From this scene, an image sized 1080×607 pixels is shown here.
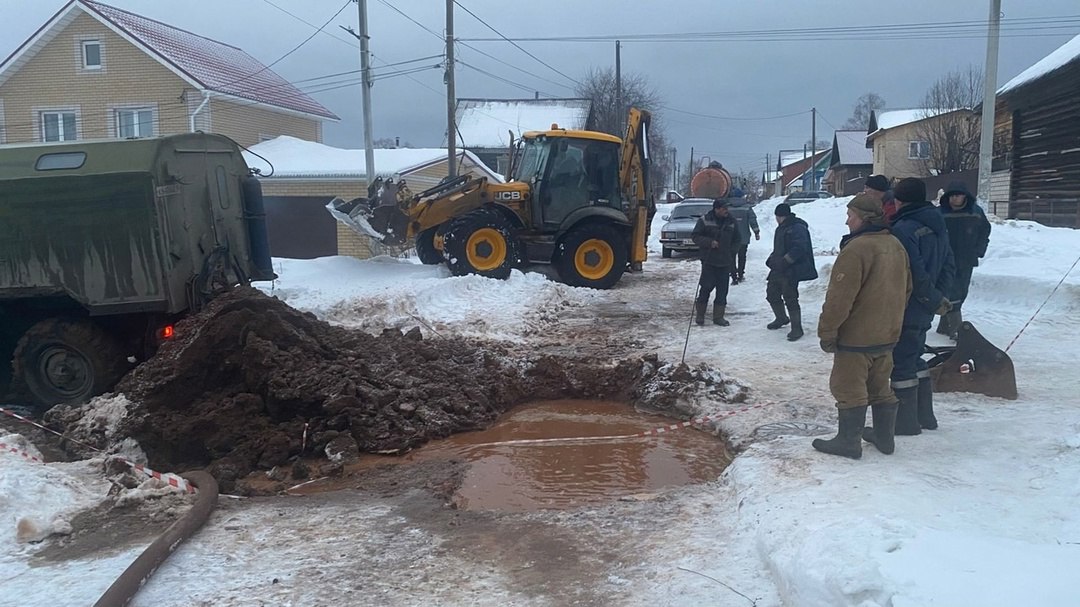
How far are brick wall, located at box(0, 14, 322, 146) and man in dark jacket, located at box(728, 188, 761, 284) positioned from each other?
1816 cm

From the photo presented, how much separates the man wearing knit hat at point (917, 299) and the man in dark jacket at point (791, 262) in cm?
378

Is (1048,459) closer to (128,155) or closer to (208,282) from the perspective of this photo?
(208,282)

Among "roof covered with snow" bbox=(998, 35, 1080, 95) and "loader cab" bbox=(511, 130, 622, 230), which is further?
"roof covered with snow" bbox=(998, 35, 1080, 95)

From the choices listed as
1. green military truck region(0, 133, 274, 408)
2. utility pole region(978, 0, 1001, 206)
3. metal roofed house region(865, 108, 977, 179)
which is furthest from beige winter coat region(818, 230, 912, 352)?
metal roofed house region(865, 108, 977, 179)

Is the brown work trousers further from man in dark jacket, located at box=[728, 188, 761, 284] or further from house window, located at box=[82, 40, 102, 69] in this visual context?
house window, located at box=[82, 40, 102, 69]

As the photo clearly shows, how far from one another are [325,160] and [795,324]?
20.6 m

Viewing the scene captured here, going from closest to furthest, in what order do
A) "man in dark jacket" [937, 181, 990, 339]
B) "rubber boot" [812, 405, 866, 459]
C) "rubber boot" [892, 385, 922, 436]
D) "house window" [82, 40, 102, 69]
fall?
"rubber boot" [812, 405, 866, 459], "rubber boot" [892, 385, 922, 436], "man in dark jacket" [937, 181, 990, 339], "house window" [82, 40, 102, 69]

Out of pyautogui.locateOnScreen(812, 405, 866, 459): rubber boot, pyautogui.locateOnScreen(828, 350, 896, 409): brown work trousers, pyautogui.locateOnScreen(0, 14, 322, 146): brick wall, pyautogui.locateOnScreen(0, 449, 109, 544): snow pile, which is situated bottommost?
pyautogui.locateOnScreen(0, 449, 109, 544): snow pile

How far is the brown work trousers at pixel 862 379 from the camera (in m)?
5.26

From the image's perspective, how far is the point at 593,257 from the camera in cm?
1505

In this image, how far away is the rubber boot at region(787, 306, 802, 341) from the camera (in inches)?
395

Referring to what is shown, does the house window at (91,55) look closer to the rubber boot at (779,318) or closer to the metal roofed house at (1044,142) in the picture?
the rubber boot at (779,318)

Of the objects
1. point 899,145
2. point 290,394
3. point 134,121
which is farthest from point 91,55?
point 899,145

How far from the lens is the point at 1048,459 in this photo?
16.7 feet
